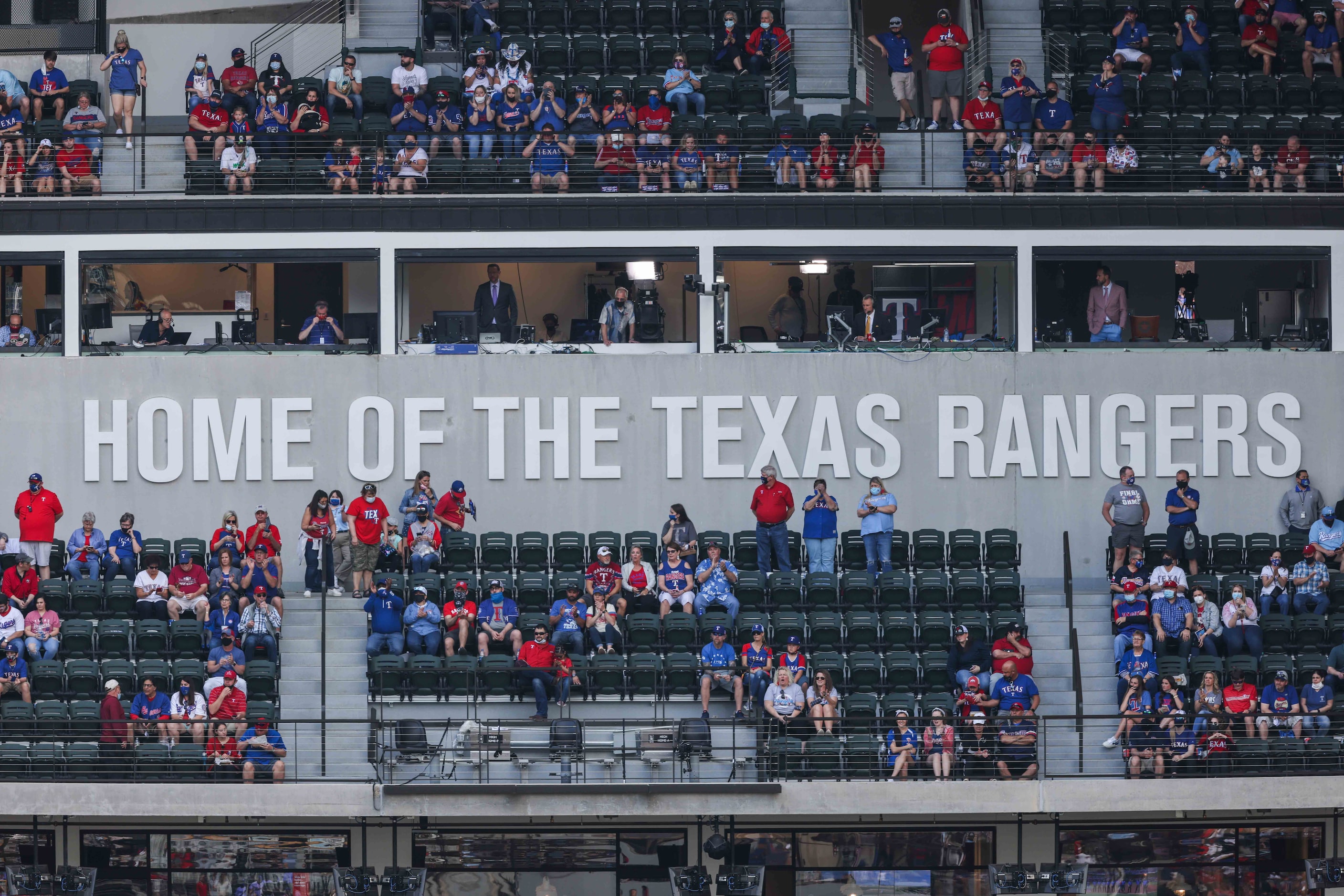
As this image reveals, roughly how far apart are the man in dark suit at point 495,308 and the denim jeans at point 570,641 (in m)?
5.34

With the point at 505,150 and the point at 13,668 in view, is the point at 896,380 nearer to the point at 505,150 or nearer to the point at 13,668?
the point at 505,150

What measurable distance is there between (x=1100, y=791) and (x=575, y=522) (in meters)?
7.83

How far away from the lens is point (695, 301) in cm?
2794

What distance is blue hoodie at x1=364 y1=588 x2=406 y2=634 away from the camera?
74.4ft

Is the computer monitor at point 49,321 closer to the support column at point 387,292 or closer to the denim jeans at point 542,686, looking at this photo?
the support column at point 387,292

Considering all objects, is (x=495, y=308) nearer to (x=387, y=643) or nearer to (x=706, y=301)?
(x=706, y=301)

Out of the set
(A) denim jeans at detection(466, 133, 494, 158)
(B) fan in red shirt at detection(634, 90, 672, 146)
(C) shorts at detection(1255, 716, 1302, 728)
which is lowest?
(C) shorts at detection(1255, 716, 1302, 728)

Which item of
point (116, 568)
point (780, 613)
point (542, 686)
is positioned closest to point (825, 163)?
point (780, 613)

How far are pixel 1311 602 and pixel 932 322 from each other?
587 centimetres

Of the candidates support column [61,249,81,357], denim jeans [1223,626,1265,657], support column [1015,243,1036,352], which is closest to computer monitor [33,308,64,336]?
support column [61,249,81,357]

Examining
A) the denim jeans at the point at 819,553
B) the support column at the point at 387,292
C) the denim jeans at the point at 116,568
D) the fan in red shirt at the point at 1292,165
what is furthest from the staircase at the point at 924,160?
Result: the denim jeans at the point at 116,568

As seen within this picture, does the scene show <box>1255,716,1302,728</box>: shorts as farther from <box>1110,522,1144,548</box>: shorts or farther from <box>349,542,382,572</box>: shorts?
<box>349,542,382,572</box>: shorts

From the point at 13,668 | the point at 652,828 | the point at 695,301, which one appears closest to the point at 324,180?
the point at 695,301

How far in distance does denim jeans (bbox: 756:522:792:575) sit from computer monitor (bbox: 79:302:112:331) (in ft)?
28.3
